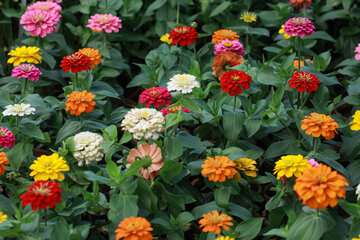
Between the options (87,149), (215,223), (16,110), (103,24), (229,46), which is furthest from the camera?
(103,24)

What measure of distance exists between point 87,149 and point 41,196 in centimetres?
43

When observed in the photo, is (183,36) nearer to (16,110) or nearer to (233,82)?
(233,82)

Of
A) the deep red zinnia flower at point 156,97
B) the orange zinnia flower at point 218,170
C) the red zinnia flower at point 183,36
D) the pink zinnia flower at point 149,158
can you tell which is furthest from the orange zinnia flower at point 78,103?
the orange zinnia flower at point 218,170

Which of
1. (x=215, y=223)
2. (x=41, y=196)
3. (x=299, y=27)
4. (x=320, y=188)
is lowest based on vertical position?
(x=215, y=223)

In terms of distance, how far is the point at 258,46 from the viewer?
10.7ft

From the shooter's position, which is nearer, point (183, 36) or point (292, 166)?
point (292, 166)

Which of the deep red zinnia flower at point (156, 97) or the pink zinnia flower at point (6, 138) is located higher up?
the deep red zinnia flower at point (156, 97)

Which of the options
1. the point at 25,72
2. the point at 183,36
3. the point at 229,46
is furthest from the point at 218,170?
the point at 25,72

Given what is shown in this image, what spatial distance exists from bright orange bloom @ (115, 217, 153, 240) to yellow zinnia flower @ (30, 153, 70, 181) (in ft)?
1.15

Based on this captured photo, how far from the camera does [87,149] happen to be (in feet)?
6.51

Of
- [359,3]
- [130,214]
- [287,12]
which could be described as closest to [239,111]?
[130,214]

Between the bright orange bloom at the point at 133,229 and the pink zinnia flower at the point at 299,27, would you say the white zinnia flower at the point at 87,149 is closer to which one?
the bright orange bloom at the point at 133,229

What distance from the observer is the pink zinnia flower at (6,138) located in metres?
2.01

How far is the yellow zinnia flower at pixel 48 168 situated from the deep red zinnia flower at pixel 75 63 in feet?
1.71
